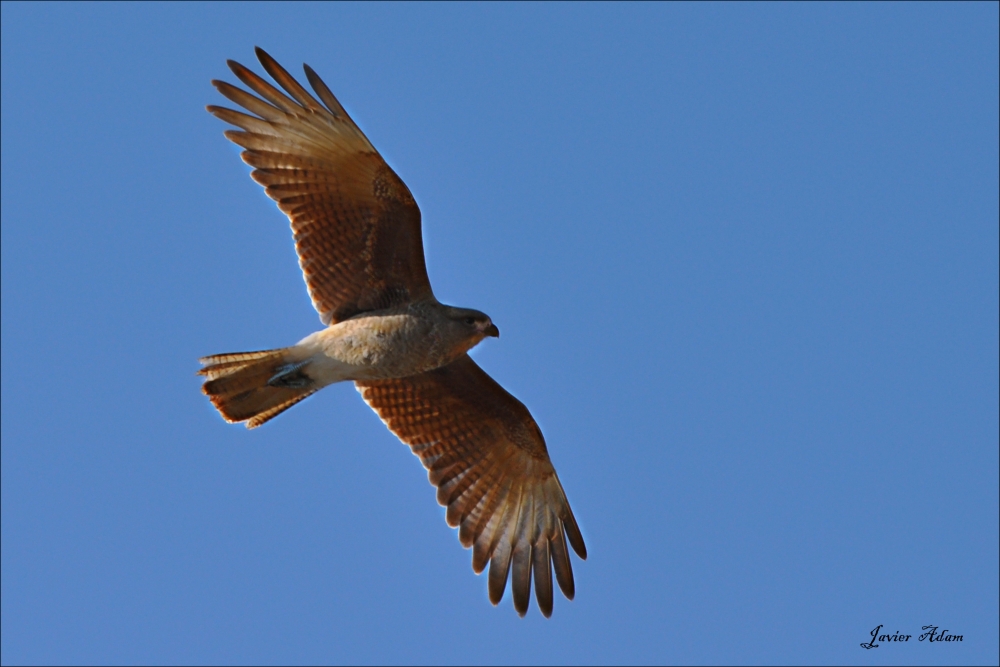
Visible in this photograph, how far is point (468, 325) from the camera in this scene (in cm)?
1248

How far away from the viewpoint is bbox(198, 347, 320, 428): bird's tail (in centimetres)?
1223

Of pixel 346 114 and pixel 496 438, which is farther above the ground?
pixel 346 114

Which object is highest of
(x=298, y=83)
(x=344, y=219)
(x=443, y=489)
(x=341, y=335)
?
(x=298, y=83)

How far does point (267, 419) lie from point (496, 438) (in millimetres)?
2378

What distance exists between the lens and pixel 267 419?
12.6m

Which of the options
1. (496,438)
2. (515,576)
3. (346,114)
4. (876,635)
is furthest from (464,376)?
(876,635)

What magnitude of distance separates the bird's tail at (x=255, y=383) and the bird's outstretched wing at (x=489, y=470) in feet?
3.35

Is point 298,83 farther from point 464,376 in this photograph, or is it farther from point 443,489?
point 443,489

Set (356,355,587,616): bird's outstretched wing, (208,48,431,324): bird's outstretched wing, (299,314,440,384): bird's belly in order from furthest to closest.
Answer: (356,355,587,616): bird's outstretched wing, (299,314,440,384): bird's belly, (208,48,431,324): bird's outstretched wing

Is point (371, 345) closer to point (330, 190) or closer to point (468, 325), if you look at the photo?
point (468, 325)

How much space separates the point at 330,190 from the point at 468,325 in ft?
5.54

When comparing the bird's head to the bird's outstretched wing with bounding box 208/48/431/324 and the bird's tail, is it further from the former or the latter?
the bird's tail

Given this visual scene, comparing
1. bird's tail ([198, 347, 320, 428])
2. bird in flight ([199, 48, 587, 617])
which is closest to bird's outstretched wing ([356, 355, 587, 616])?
bird in flight ([199, 48, 587, 617])

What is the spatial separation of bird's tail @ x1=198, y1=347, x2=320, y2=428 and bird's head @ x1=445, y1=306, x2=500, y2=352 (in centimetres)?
133
